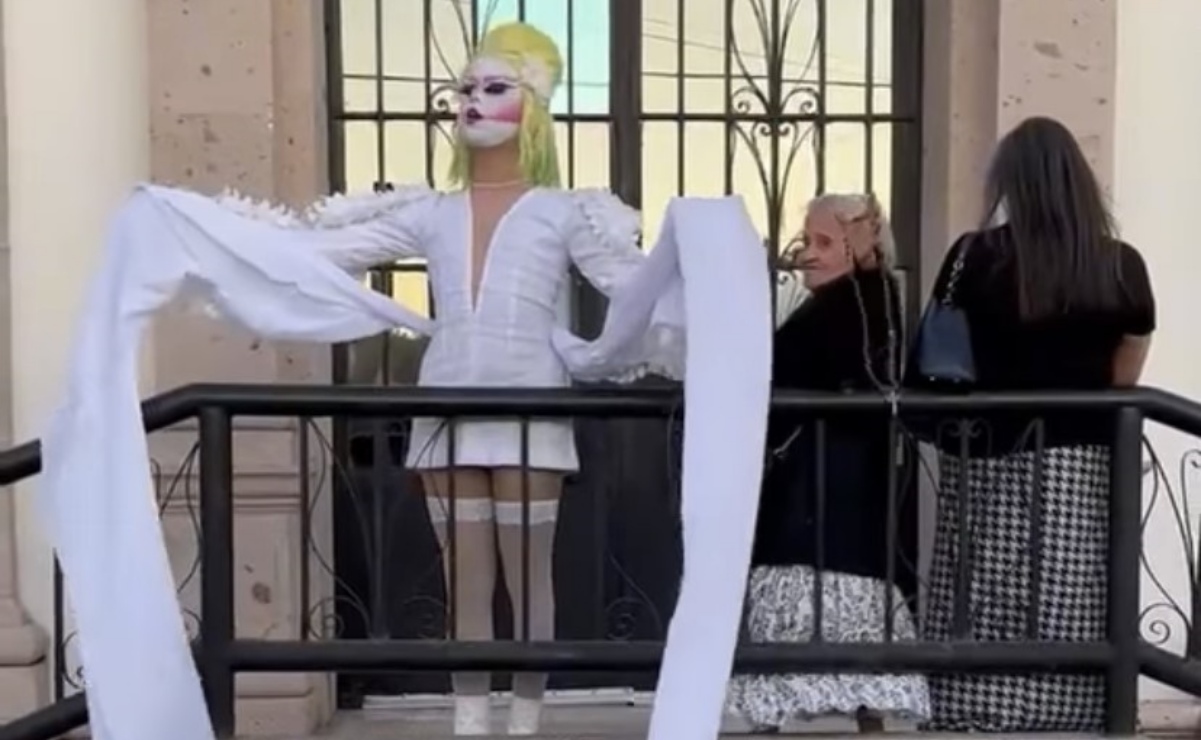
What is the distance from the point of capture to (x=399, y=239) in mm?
4051

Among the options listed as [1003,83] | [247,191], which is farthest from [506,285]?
[1003,83]

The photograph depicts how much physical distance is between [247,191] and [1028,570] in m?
2.60

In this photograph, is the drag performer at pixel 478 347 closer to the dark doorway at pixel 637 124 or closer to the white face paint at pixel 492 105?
the white face paint at pixel 492 105

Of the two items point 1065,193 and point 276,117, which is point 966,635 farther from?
point 276,117

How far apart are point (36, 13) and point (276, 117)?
2.57 feet

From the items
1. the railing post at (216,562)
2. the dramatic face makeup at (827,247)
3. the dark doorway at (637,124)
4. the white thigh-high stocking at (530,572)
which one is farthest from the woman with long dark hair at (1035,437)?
the dark doorway at (637,124)

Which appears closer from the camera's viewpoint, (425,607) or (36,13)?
(36,13)

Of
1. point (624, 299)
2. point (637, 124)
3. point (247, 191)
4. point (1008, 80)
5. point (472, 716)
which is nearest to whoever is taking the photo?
point (624, 299)

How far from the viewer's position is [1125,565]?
12.7 ft

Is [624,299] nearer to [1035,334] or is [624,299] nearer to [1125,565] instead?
[1035,334]

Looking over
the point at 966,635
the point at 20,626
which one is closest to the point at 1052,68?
the point at 966,635

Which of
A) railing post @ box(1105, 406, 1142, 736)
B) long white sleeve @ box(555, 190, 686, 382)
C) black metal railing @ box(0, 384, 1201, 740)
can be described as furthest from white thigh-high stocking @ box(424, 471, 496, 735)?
railing post @ box(1105, 406, 1142, 736)

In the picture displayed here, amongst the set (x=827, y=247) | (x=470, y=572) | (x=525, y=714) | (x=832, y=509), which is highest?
(x=827, y=247)

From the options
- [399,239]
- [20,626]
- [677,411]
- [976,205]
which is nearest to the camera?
[677,411]
